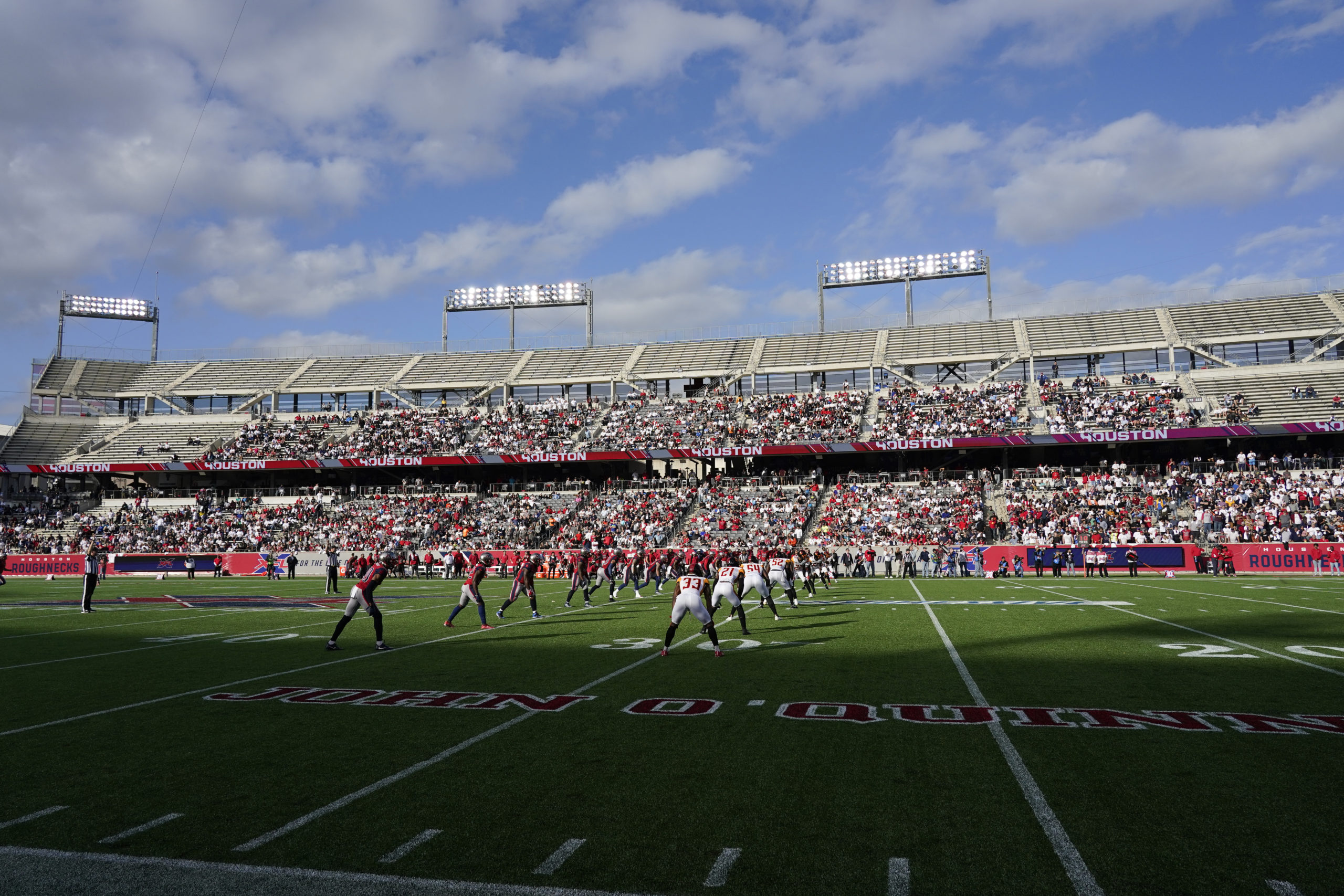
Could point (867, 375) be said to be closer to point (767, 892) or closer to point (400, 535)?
point (400, 535)

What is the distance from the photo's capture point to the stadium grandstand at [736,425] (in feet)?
154

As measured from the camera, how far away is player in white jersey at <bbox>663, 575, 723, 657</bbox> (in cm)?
1381

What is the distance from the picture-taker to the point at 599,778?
22.7 feet

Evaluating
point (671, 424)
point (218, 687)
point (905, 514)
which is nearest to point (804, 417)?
point (671, 424)

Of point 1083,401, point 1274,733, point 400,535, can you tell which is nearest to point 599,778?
point 1274,733

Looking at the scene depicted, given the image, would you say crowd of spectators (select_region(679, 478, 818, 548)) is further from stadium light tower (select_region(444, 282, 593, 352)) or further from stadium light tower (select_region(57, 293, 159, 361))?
stadium light tower (select_region(57, 293, 159, 361))

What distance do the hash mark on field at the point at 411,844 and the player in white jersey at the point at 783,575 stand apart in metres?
17.5

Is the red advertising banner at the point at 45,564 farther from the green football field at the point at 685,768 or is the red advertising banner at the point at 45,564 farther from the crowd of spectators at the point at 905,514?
→ the crowd of spectators at the point at 905,514

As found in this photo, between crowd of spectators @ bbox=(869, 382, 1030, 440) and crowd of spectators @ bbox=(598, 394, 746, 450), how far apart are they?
374 inches

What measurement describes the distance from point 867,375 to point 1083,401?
14.1 m

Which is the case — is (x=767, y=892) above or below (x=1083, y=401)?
below

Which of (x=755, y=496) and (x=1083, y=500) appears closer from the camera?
(x=1083, y=500)

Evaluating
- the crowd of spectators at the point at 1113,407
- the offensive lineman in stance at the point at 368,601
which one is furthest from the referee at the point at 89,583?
the crowd of spectators at the point at 1113,407

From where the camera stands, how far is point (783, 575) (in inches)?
919
